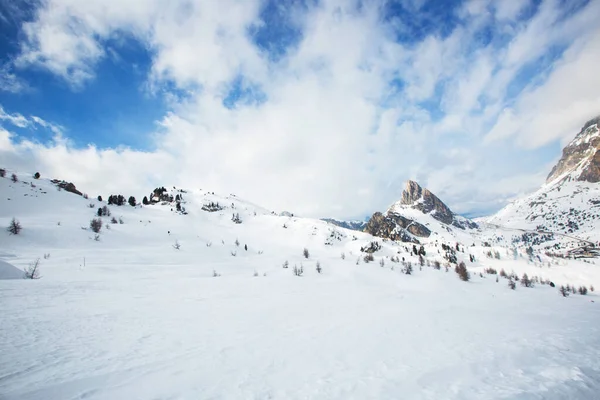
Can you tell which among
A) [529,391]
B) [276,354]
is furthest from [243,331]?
[529,391]

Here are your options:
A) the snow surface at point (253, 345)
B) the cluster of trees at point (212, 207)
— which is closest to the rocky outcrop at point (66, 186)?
the cluster of trees at point (212, 207)

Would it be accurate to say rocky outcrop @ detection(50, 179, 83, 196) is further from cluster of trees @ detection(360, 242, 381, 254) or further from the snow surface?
cluster of trees @ detection(360, 242, 381, 254)

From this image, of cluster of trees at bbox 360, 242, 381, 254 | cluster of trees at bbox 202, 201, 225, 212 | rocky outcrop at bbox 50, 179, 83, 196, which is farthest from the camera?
cluster of trees at bbox 202, 201, 225, 212

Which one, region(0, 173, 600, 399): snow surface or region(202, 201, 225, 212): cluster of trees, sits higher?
region(202, 201, 225, 212): cluster of trees

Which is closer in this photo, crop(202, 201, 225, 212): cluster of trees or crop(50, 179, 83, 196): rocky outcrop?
crop(50, 179, 83, 196): rocky outcrop

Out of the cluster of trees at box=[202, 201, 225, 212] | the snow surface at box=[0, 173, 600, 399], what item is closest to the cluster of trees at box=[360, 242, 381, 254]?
the cluster of trees at box=[202, 201, 225, 212]

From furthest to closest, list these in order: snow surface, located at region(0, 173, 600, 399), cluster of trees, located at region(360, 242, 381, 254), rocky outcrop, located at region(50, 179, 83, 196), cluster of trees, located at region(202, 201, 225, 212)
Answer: cluster of trees, located at region(202, 201, 225, 212) → cluster of trees, located at region(360, 242, 381, 254) → rocky outcrop, located at region(50, 179, 83, 196) → snow surface, located at region(0, 173, 600, 399)

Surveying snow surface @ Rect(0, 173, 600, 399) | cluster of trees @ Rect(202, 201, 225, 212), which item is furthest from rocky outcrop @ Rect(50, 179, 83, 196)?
snow surface @ Rect(0, 173, 600, 399)

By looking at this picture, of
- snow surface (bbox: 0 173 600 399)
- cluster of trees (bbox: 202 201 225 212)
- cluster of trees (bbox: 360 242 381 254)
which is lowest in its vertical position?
snow surface (bbox: 0 173 600 399)

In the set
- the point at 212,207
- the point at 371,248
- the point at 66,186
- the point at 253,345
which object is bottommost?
the point at 253,345

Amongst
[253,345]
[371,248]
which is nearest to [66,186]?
[253,345]

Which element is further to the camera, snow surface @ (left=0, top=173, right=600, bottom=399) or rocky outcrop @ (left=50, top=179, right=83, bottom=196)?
rocky outcrop @ (left=50, top=179, right=83, bottom=196)

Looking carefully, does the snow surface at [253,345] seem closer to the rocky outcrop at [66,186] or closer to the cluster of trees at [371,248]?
the cluster of trees at [371,248]

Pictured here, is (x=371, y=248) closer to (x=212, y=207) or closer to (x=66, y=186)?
(x=212, y=207)
